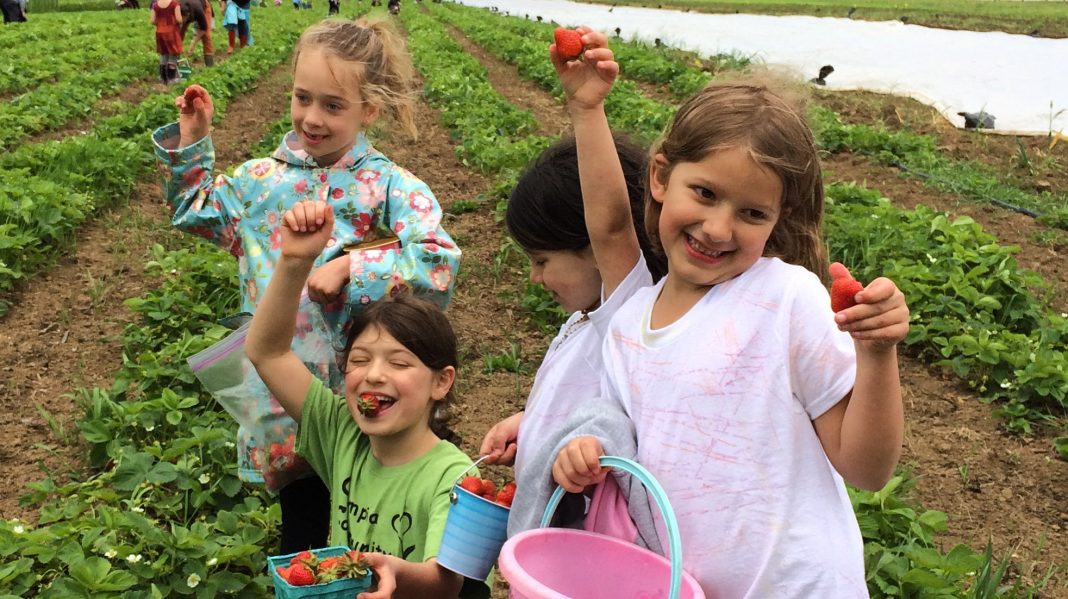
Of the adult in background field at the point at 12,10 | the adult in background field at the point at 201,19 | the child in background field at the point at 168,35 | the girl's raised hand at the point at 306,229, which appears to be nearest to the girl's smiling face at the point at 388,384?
the girl's raised hand at the point at 306,229

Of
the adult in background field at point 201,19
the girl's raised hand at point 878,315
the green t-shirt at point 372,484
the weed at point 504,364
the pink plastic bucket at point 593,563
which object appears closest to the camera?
the girl's raised hand at point 878,315

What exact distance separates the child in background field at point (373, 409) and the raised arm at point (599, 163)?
546mm

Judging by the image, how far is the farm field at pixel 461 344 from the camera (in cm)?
295

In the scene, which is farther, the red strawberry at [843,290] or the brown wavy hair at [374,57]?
the brown wavy hair at [374,57]

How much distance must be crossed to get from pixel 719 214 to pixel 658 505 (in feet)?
1.70

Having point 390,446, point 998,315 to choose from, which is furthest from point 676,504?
point 998,315

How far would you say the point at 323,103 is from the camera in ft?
8.32

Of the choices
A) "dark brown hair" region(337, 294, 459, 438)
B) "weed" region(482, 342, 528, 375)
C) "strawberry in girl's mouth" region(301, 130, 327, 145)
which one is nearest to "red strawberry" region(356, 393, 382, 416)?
"dark brown hair" region(337, 294, 459, 438)

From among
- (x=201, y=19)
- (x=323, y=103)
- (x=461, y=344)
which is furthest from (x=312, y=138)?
(x=201, y=19)

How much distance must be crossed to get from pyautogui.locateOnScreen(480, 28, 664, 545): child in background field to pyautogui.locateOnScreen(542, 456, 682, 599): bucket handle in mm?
42

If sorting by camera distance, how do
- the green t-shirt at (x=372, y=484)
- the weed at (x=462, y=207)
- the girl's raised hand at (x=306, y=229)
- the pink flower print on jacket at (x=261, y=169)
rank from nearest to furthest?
1. the girl's raised hand at (x=306, y=229)
2. the green t-shirt at (x=372, y=484)
3. the pink flower print on jacket at (x=261, y=169)
4. the weed at (x=462, y=207)

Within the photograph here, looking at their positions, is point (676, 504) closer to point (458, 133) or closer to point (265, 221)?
point (265, 221)

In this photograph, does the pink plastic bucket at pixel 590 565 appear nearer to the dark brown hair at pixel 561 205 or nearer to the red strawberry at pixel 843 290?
the red strawberry at pixel 843 290

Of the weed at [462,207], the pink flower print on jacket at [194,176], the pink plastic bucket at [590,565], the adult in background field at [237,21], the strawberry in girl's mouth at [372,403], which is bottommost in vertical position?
the adult in background field at [237,21]
